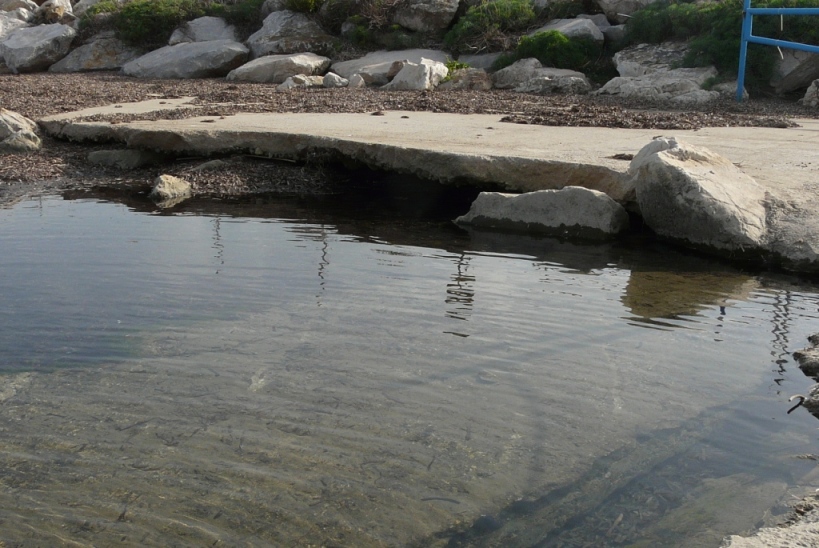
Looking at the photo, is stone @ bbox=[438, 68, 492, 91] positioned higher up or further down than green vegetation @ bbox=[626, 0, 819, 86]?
further down

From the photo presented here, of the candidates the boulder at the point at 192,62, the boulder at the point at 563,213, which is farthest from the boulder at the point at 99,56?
the boulder at the point at 563,213

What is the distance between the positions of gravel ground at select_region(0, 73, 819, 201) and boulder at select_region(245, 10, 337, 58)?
278 centimetres

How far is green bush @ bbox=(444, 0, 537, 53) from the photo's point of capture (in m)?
18.1

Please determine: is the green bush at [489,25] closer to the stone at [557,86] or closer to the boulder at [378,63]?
the boulder at [378,63]

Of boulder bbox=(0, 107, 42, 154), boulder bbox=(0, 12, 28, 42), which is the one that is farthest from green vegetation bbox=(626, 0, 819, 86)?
boulder bbox=(0, 12, 28, 42)

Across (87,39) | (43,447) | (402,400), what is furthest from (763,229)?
(87,39)

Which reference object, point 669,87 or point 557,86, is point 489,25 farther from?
point 669,87

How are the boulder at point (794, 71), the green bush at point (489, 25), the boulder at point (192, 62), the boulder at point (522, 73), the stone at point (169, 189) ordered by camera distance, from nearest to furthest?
1. the stone at point (169, 189)
2. the boulder at point (794, 71)
3. the boulder at point (522, 73)
4. the green bush at point (489, 25)
5. the boulder at point (192, 62)

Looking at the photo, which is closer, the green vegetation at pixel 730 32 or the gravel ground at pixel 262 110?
the gravel ground at pixel 262 110

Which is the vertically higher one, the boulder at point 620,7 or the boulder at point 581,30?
the boulder at point 620,7

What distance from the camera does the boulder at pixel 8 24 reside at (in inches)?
909

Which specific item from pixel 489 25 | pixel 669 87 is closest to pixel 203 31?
pixel 489 25

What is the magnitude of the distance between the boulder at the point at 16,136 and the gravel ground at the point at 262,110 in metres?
0.17

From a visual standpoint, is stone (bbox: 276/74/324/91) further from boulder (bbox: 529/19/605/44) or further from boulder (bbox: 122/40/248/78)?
boulder (bbox: 529/19/605/44)
